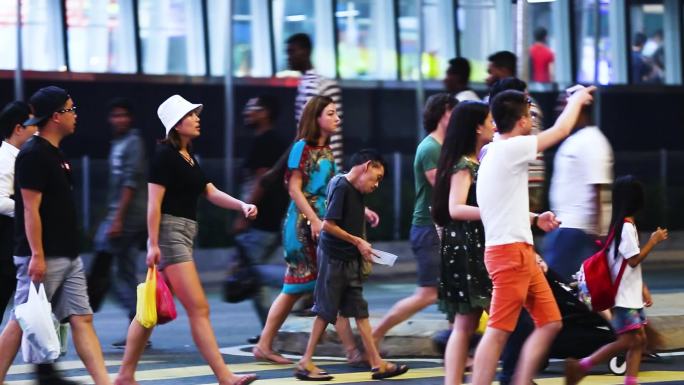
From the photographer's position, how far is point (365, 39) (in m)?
28.6

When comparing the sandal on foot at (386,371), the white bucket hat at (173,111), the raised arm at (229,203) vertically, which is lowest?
the sandal on foot at (386,371)

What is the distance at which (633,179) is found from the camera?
29.0ft

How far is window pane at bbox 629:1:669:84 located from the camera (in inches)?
1220

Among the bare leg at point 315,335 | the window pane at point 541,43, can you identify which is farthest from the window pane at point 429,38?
the bare leg at point 315,335

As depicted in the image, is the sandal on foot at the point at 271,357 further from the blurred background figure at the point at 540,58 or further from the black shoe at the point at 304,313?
the blurred background figure at the point at 540,58

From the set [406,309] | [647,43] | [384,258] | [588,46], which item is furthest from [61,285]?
[647,43]

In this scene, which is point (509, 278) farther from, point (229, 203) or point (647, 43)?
point (647, 43)

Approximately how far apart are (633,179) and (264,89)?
1794cm

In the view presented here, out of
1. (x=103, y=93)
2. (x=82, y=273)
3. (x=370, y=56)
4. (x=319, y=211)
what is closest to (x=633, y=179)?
(x=319, y=211)

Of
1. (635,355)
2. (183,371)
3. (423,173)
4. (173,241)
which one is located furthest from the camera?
(183,371)

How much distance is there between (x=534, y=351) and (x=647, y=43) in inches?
964

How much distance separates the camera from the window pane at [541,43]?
29.2 metres

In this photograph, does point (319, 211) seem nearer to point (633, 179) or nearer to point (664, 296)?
point (633, 179)

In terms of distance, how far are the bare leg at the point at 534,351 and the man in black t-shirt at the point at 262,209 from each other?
11.2 feet
